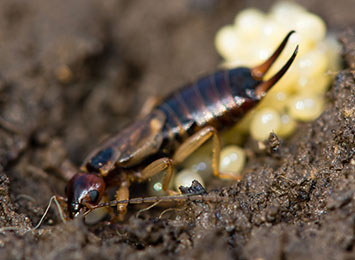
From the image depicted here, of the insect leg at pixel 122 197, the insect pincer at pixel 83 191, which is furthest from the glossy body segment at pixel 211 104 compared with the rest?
the insect pincer at pixel 83 191

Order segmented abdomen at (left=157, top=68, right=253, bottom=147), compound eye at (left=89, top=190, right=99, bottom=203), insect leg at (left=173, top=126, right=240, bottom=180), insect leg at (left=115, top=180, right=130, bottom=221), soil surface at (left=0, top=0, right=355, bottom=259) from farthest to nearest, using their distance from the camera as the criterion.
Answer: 1. segmented abdomen at (left=157, top=68, right=253, bottom=147)
2. insect leg at (left=173, top=126, right=240, bottom=180)
3. compound eye at (left=89, top=190, right=99, bottom=203)
4. insect leg at (left=115, top=180, right=130, bottom=221)
5. soil surface at (left=0, top=0, right=355, bottom=259)

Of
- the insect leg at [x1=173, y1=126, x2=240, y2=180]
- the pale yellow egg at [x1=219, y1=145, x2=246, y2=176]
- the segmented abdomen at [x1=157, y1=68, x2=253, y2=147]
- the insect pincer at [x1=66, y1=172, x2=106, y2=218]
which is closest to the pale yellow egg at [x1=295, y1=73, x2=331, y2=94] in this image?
the segmented abdomen at [x1=157, y1=68, x2=253, y2=147]

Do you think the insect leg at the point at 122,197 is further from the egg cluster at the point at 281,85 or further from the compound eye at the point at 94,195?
the egg cluster at the point at 281,85

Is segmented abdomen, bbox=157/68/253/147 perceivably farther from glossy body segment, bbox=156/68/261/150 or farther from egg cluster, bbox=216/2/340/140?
egg cluster, bbox=216/2/340/140

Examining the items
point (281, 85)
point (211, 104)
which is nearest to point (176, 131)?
point (211, 104)

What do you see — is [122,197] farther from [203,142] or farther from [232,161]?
[232,161]

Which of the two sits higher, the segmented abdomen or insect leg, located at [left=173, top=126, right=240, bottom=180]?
the segmented abdomen
